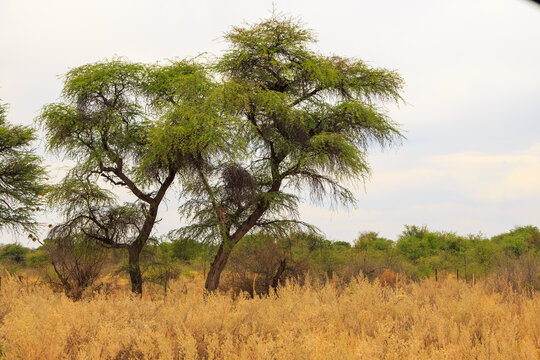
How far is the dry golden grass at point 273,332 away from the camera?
6.32 m

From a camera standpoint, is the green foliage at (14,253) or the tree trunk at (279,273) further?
the green foliage at (14,253)

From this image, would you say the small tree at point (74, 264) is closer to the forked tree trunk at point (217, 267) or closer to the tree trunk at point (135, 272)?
the tree trunk at point (135, 272)

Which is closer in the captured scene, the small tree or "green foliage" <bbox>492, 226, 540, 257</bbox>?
the small tree

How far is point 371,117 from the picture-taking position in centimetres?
1912

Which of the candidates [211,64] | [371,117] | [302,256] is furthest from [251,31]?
[302,256]

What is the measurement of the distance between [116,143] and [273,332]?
13.2m

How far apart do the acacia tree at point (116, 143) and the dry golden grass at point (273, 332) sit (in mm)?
7583

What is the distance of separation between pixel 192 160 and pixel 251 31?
249 inches

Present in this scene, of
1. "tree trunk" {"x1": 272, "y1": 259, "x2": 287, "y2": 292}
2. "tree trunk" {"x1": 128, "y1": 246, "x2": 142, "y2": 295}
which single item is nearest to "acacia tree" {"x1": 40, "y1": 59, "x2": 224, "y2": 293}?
"tree trunk" {"x1": 128, "y1": 246, "x2": 142, "y2": 295}

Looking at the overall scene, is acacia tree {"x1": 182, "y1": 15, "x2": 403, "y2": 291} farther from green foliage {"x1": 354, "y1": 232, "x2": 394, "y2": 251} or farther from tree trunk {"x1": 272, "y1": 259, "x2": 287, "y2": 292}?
green foliage {"x1": 354, "y1": 232, "x2": 394, "y2": 251}

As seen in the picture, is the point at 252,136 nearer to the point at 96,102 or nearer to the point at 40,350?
the point at 96,102

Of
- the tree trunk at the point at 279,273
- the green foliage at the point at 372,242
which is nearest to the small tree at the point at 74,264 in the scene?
the tree trunk at the point at 279,273

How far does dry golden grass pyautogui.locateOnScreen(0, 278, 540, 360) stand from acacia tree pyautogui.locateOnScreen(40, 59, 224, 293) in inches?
299

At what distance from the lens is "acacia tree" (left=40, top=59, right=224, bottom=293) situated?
18.2 metres
